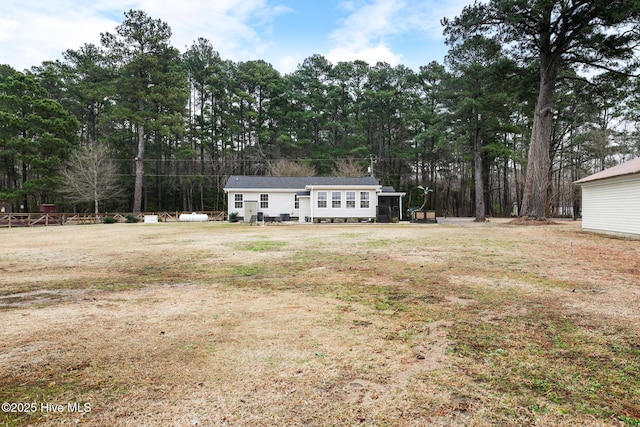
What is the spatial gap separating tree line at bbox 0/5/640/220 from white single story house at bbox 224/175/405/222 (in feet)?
25.0

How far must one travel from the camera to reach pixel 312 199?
936 inches

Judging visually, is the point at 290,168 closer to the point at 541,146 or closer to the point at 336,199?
the point at 336,199

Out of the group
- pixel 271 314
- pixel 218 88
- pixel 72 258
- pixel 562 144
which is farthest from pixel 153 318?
pixel 562 144

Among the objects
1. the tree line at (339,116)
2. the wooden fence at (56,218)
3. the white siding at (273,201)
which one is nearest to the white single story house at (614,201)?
the tree line at (339,116)

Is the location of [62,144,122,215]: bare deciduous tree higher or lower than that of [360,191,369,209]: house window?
higher

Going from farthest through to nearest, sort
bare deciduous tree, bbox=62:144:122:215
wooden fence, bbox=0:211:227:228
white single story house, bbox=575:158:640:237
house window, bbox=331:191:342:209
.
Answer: bare deciduous tree, bbox=62:144:122:215 < house window, bbox=331:191:342:209 < wooden fence, bbox=0:211:227:228 < white single story house, bbox=575:158:640:237

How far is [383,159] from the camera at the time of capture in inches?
1465

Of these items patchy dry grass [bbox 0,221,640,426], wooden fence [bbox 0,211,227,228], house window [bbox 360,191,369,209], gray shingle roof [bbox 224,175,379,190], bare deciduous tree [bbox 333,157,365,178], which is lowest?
patchy dry grass [bbox 0,221,640,426]

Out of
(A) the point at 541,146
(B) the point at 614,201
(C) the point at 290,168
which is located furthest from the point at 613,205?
(C) the point at 290,168

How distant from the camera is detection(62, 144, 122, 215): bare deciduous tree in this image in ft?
85.2

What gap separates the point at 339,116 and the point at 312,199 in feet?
57.6

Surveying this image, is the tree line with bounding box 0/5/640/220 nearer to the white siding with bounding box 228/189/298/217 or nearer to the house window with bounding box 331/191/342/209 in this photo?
the white siding with bounding box 228/189/298/217

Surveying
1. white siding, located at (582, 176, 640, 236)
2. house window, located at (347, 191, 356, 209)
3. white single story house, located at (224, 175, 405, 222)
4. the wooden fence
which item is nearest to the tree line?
the wooden fence

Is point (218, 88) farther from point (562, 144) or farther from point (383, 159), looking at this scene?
point (562, 144)
